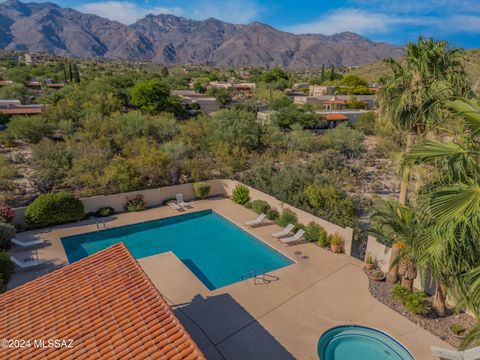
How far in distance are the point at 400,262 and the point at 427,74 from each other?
5.88 m

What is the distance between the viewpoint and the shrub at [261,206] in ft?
59.9

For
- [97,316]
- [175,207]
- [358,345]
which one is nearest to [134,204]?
[175,207]

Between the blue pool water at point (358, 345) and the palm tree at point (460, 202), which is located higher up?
the palm tree at point (460, 202)

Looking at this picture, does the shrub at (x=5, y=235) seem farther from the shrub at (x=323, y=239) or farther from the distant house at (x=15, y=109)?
the distant house at (x=15, y=109)

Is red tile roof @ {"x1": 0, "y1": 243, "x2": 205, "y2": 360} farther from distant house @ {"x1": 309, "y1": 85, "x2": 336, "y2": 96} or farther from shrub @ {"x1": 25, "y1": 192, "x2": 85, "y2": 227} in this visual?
distant house @ {"x1": 309, "y1": 85, "x2": 336, "y2": 96}

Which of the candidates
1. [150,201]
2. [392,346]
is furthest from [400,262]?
[150,201]

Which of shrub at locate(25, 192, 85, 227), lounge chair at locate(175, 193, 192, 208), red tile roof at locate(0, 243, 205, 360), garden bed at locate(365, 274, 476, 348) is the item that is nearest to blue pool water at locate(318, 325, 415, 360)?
garden bed at locate(365, 274, 476, 348)

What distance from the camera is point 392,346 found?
9.05 metres

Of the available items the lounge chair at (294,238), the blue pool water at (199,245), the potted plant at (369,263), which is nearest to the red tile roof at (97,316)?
the blue pool water at (199,245)

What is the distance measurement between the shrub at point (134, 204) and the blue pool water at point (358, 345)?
13079mm

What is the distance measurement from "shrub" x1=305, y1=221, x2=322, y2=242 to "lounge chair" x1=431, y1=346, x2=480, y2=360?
282 inches

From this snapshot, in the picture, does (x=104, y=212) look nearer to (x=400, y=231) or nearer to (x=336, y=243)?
(x=336, y=243)

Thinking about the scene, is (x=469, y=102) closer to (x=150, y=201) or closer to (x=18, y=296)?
(x=18, y=296)

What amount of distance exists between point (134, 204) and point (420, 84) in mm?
15585
